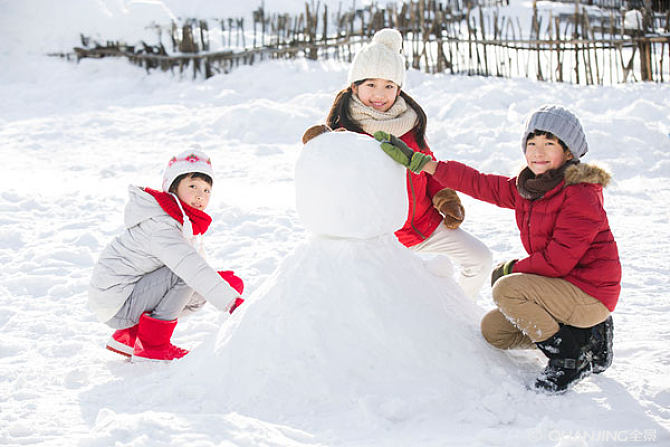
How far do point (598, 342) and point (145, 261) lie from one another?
6.55ft

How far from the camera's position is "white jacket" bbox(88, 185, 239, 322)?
283cm

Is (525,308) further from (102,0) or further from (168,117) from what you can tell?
(102,0)

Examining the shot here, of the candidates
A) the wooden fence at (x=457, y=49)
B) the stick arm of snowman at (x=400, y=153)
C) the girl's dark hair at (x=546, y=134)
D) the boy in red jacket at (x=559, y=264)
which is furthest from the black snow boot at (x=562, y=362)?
the wooden fence at (x=457, y=49)

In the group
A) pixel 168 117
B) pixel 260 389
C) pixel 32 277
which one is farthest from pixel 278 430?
pixel 168 117

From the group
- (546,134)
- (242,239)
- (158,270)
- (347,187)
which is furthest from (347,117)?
(242,239)

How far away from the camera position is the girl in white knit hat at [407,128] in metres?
2.98

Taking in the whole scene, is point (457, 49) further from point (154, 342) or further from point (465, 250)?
point (154, 342)

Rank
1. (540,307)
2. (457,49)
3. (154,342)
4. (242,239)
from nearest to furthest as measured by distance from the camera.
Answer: (540,307)
(154,342)
(242,239)
(457,49)

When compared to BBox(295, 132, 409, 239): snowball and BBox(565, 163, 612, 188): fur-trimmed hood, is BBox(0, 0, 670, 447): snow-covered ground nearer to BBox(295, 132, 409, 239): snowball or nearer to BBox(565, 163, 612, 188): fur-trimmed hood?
BBox(295, 132, 409, 239): snowball

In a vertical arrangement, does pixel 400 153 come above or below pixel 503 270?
above

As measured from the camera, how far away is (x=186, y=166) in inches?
117

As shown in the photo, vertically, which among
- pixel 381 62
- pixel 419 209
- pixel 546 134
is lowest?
pixel 419 209

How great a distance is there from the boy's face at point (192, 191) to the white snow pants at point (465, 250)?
3.51ft

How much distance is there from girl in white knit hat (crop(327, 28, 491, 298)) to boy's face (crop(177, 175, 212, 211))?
2.28 ft
